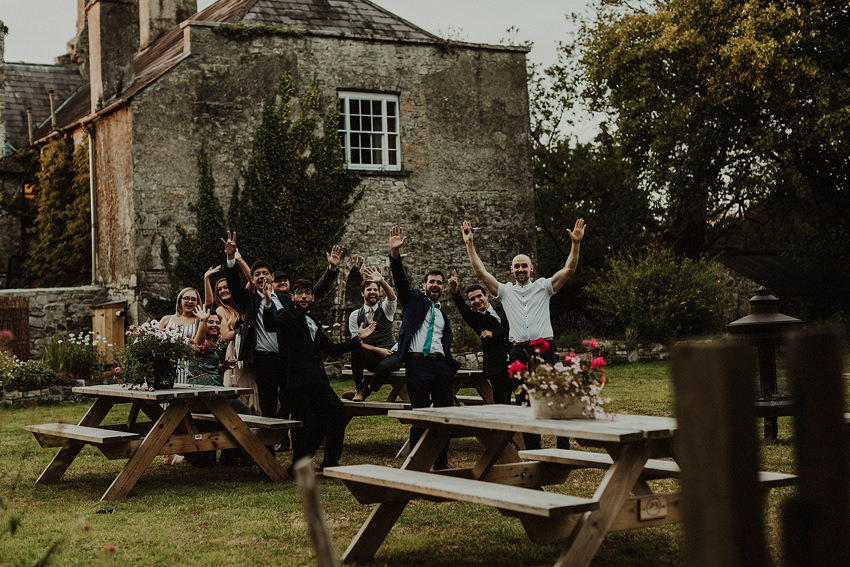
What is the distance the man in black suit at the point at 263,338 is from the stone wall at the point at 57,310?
10.3m

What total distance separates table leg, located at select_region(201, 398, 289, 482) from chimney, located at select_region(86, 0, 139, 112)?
1343cm

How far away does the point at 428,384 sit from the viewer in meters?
8.72

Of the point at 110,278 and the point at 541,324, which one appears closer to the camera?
the point at 541,324

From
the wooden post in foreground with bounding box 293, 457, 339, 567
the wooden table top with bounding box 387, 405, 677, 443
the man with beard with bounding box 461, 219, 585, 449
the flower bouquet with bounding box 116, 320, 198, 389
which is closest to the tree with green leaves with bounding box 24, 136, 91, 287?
the flower bouquet with bounding box 116, 320, 198, 389

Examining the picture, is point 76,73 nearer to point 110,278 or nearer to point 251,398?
point 110,278

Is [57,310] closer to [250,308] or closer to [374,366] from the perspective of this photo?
[374,366]

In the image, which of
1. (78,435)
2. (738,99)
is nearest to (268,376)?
(78,435)

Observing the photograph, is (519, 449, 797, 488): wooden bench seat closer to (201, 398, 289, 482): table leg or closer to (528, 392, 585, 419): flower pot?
(528, 392, 585, 419): flower pot

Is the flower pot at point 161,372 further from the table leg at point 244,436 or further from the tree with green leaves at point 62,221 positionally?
the tree with green leaves at point 62,221

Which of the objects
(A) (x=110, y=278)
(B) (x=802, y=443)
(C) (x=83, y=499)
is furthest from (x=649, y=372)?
(B) (x=802, y=443)

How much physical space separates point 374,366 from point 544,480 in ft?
15.8

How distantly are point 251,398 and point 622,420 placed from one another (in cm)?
585

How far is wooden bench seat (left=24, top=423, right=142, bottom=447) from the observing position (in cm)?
766

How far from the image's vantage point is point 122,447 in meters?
7.82
